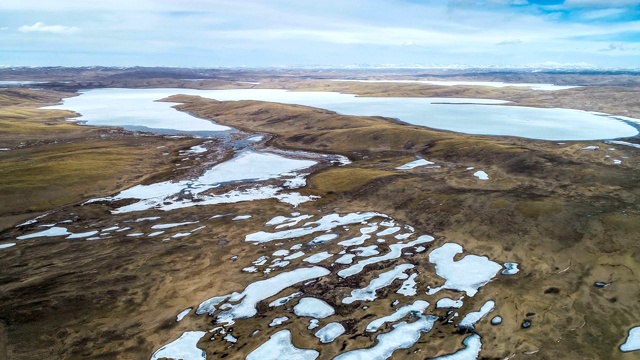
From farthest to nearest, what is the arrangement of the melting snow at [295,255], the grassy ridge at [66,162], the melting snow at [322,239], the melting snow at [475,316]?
1. the grassy ridge at [66,162]
2. the melting snow at [322,239]
3. the melting snow at [295,255]
4. the melting snow at [475,316]

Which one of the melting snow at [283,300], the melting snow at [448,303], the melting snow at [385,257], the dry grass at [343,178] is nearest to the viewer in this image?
the melting snow at [448,303]

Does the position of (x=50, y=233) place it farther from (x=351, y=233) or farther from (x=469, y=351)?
(x=469, y=351)

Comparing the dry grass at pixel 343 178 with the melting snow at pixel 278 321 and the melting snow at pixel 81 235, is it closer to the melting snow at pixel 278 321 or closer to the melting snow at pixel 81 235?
the melting snow at pixel 81 235

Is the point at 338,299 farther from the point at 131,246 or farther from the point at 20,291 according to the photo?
the point at 20,291

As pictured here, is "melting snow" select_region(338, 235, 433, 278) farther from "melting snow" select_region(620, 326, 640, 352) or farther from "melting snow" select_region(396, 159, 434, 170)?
"melting snow" select_region(396, 159, 434, 170)

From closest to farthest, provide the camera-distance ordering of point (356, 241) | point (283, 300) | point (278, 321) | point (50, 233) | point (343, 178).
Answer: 1. point (278, 321)
2. point (283, 300)
3. point (356, 241)
4. point (50, 233)
5. point (343, 178)

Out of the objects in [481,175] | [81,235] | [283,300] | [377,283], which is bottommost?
[283,300]

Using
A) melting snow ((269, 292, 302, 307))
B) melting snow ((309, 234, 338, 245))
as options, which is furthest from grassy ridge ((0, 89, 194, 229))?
melting snow ((269, 292, 302, 307))

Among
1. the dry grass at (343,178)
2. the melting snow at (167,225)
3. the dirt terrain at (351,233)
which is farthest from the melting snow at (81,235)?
the dry grass at (343,178)

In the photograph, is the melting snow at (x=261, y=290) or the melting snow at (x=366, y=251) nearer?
the melting snow at (x=261, y=290)

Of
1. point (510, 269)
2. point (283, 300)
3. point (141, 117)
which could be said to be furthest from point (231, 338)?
point (141, 117)
